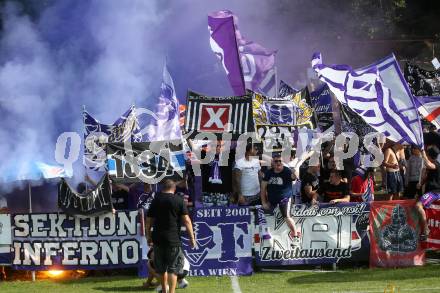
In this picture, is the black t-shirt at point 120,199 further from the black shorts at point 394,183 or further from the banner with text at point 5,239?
the black shorts at point 394,183

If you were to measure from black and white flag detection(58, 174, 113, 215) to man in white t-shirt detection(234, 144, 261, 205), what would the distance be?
2242 millimetres

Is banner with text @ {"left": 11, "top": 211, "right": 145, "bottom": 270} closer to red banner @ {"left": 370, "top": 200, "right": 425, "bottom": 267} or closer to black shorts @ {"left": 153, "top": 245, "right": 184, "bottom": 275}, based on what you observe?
black shorts @ {"left": 153, "top": 245, "right": 184, "bottom": 275}

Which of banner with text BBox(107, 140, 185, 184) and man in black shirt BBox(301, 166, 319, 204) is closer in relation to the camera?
banner with text BBox(107, 140, 185, 184)

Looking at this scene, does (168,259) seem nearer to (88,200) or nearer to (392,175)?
(88,200)

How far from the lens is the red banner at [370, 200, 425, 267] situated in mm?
12617

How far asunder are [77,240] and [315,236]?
375 centimetres

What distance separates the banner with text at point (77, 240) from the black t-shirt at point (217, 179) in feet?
5.50

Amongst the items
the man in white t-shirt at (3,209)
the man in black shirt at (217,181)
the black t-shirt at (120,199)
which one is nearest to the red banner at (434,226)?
the man in black shirt at (217,181)

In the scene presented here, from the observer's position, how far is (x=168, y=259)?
1004cm

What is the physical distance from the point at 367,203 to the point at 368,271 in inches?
43.6

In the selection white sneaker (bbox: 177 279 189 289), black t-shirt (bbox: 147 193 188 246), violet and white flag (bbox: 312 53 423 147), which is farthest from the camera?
violet and white flag (bbox: 312 53 423 147)

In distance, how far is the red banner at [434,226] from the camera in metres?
12.8

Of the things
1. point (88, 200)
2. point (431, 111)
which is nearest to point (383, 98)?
point (431, 111)

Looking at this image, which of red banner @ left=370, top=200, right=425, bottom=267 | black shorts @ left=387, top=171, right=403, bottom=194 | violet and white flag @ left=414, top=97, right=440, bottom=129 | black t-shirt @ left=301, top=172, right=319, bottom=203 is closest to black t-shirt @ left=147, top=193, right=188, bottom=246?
black t-shirt @ left=301, top=172, right=319, bottom=203
